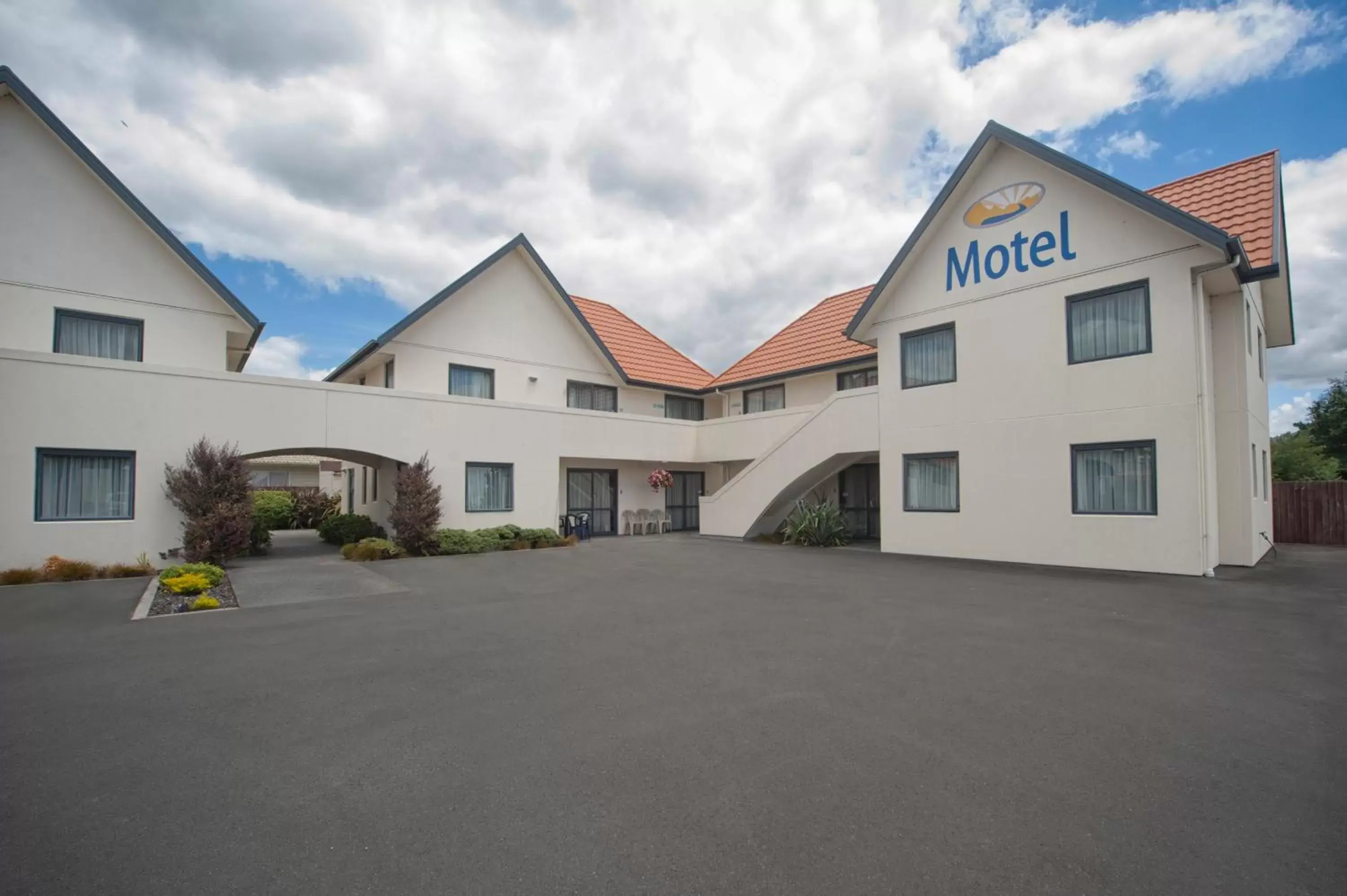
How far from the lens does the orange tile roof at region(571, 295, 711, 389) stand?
24.0 m

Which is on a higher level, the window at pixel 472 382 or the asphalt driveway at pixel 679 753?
the window at pixel 472 382

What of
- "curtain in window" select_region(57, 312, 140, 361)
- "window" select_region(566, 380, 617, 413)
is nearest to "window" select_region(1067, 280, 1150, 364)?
"window" select_region(566, 380, 617, 413)

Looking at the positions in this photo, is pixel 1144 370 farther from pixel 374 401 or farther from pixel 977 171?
pixel 374 401

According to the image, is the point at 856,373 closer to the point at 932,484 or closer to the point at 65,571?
the point at 932,484

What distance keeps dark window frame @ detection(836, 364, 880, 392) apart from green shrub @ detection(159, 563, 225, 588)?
15199 millimetres

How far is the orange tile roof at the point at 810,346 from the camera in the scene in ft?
68.9

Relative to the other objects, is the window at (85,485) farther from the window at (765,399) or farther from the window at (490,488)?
the window at (765,399)

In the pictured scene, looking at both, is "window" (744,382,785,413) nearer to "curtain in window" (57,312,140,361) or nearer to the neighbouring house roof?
the neighbouring house roof

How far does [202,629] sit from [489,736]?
5.74m

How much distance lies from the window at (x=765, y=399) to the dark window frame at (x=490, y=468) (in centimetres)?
827

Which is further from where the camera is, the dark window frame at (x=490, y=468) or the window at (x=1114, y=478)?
the dark window frame at (x=490, y=468)

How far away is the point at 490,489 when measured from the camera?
18656 millimetres

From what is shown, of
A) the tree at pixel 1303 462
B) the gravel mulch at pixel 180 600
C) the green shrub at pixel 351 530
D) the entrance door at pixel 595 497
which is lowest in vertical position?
the gravel mulch at pixel 180 600

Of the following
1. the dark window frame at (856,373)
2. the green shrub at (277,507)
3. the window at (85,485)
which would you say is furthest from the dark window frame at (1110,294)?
the green shrub at (277,507)
